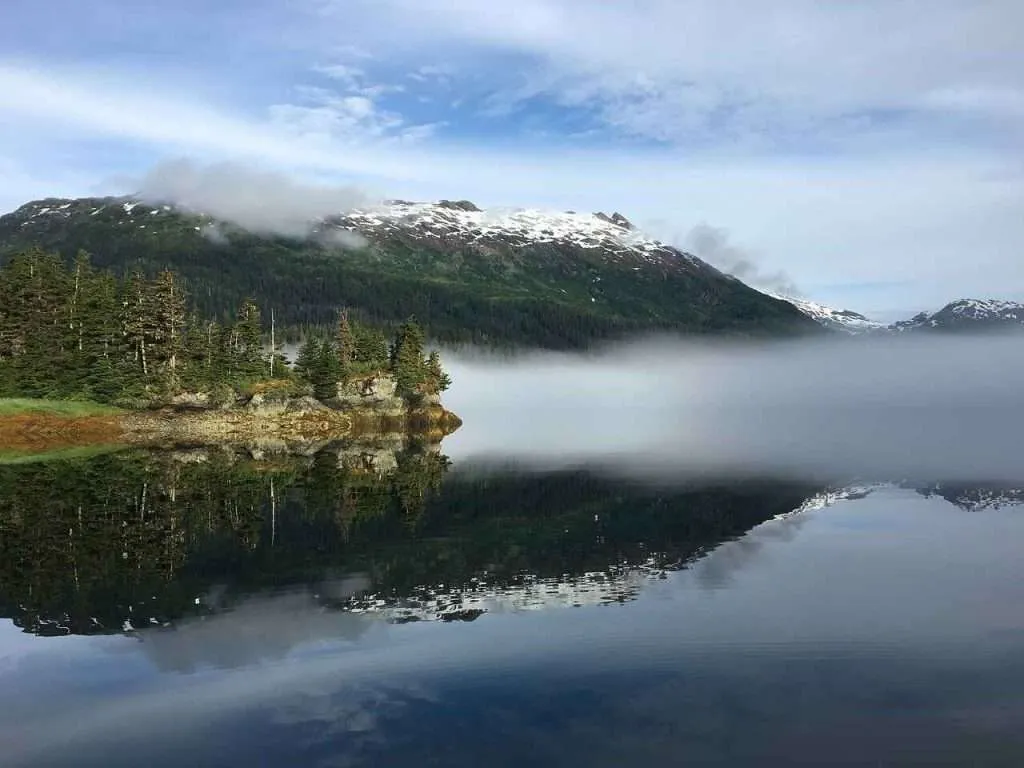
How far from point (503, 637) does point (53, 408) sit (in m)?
113

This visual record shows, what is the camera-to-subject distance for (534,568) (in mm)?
41625

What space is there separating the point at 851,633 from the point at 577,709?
43.9 ft

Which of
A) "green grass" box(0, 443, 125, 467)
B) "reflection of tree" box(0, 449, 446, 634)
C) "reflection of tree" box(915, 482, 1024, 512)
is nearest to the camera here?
"reflection of tree" box(0, 449, 446, 634)

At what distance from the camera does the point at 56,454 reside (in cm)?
9662

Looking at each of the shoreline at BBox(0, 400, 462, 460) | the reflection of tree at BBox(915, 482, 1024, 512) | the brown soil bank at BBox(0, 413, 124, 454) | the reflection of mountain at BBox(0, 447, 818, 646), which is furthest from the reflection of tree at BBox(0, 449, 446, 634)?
the reflection of tree at BBox(915, 482, 1024, 512)

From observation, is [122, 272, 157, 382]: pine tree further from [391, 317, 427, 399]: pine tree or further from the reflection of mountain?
the reflection of mountain

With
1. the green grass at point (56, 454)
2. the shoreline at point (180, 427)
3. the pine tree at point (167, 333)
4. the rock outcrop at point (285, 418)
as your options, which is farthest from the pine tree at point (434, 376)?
the green grass at point (56, 454)

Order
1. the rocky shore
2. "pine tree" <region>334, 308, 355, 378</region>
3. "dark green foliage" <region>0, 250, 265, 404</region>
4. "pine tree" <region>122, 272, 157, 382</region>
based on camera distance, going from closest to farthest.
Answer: the rocky shore < "dark green foliage" <region>0, 250, 265, 404</region> < "pine tree" <region>122, 272, 157, 382</region> < "pine tree" <region>334, 308, 355, 378</region>

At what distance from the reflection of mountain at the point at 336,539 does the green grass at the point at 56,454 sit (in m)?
7.92

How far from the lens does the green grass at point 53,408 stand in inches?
4459

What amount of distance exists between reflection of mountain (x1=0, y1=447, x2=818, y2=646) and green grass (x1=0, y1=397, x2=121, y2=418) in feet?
128

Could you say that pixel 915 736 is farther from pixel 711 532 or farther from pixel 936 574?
pixel 711 532

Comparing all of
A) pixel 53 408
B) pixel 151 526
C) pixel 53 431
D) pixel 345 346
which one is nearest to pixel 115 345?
pixel 53 408

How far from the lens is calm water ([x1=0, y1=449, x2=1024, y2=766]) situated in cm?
2080
